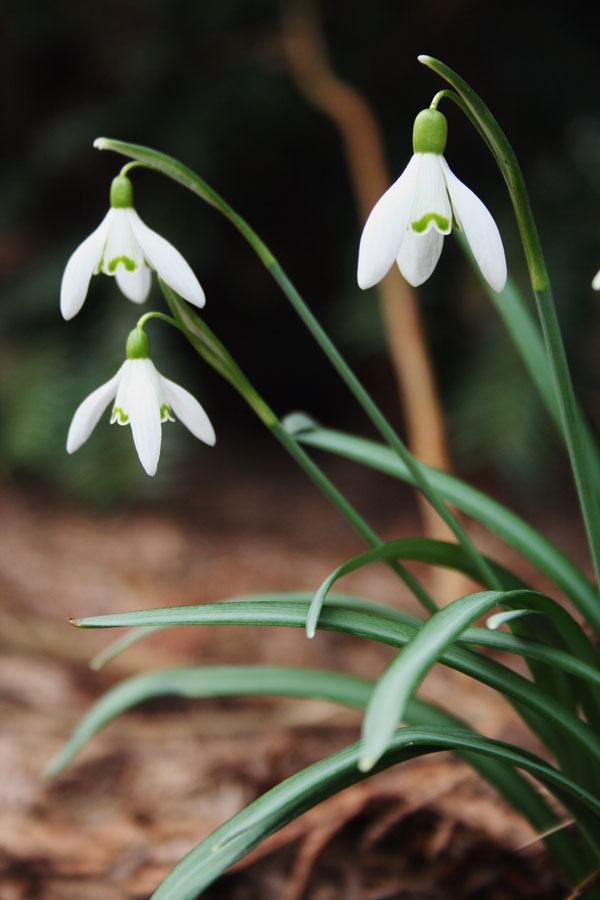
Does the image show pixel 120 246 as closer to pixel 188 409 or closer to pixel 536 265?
pixel 188 409

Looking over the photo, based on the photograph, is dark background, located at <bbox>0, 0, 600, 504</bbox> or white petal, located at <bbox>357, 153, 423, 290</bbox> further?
dark background, located at <bbox>0, 0, 600, 504</bbox>

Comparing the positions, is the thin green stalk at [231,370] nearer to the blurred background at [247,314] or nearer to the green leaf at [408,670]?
the green leaf at [408,670]

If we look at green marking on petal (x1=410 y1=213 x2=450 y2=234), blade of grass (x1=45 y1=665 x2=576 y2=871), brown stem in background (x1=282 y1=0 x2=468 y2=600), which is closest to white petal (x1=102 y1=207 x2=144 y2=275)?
green marking on petal (x1=410 y1=213 x2=450 y2=234)

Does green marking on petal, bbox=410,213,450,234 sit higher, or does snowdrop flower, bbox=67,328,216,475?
green marking on petal, bbox=410,213,450,234

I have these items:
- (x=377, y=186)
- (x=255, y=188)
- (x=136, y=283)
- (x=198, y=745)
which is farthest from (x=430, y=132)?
(x=255, y=188)

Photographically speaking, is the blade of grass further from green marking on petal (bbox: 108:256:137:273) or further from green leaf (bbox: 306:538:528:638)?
green marking on petal (bbox: 108:256:137:273)
